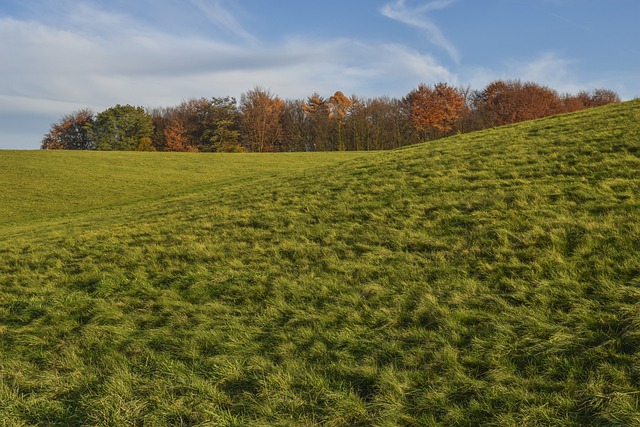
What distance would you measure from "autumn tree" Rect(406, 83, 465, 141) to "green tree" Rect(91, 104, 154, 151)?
54804mm

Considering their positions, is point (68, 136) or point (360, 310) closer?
point (360, 310)

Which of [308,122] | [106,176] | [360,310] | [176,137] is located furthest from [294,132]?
[360,310]

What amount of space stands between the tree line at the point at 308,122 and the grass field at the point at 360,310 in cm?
6093

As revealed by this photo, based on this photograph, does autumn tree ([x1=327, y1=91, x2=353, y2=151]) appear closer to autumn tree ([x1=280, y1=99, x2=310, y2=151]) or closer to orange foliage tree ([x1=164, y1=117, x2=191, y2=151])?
autumn tree ([x1=280, y1=99, x2=310, y2=151])

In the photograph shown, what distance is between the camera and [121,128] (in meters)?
82.7

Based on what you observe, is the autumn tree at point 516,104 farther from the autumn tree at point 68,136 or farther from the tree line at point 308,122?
the autumn tree at point 68,136

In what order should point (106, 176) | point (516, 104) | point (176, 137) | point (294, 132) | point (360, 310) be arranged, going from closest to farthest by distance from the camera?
point (360, 310) < point (106, 176) < point (516, 104) < point (176, 137) < point (294, 132)

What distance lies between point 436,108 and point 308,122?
86.6 feet

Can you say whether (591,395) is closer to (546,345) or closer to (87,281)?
(546,345)

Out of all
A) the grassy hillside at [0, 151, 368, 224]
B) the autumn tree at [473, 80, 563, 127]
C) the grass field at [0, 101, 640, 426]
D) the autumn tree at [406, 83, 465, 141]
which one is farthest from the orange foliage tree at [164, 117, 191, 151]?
the grass field at [0, 101, 640, 426]

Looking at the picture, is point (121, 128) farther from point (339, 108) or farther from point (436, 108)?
point (436, 108)

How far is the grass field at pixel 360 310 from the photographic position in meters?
4.04

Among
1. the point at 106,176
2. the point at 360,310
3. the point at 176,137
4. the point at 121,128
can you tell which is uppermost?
the point at 121,128

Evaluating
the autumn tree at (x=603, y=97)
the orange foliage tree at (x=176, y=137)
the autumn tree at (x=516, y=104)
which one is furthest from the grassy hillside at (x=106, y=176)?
the autumn tree at (x=603, y=97)
